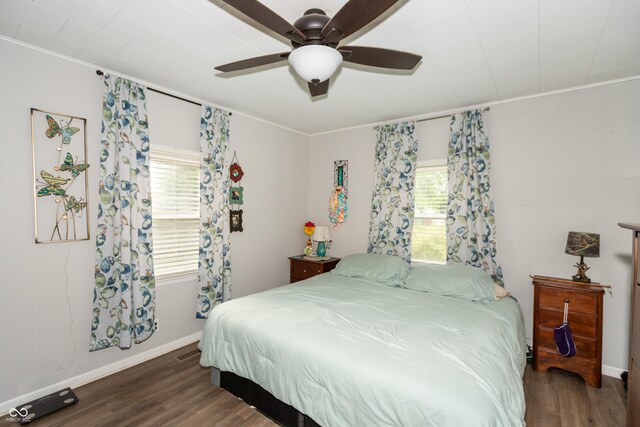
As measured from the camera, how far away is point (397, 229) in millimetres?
3727

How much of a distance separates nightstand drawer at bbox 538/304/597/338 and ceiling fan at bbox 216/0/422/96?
2.51 meters

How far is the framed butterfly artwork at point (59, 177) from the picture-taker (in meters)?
2.26

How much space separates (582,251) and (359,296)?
195cm

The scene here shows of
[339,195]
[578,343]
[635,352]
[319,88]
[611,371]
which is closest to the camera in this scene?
[635,352]

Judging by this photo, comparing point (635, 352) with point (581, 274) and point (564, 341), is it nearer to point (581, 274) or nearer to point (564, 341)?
point (564, 341)

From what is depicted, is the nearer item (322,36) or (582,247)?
(322,36)

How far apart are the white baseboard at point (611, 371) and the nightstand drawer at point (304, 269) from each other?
2.95 meters

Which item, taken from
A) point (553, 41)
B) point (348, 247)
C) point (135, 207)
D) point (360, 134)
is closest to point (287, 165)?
point (360, 134)

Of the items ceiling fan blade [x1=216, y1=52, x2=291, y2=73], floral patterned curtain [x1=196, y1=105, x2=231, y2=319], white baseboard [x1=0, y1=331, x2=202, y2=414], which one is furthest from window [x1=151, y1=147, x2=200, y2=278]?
ceiling fan blade [x1=216, y1=52, x2=291, y2=73]

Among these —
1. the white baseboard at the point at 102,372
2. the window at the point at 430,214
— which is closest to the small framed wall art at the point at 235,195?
the white baseboard at the point at 102,372

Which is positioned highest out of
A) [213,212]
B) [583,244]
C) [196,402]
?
[213,212]

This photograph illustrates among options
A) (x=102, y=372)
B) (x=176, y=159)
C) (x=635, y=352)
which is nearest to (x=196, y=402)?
(x=102, y=372)

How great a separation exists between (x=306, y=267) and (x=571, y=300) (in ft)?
9.29

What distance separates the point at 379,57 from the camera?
171 centimetres
